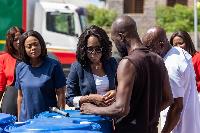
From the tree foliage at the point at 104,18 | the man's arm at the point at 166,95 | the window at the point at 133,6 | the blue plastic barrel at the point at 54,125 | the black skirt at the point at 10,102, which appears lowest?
the black skirt at the point at 10,102

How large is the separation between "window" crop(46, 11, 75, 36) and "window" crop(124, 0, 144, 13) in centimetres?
1326

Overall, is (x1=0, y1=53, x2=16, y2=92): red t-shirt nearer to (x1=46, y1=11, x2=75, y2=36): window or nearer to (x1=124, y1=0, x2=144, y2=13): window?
(x1=46, y1=11, x2=75, y2=36): window

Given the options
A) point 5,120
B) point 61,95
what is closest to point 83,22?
point 61,95

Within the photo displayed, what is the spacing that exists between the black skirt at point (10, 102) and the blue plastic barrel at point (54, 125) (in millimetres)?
1712

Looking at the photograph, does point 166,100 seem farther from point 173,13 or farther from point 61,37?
point 173,13

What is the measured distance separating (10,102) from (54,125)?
6.54 feet

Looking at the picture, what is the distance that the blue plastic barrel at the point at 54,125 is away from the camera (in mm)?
2535

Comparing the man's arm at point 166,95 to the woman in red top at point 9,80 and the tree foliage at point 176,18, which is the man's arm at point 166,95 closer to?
the woman in red top at point 9,80

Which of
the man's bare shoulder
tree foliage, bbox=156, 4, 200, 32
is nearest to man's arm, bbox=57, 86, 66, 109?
the man's bare shoulder

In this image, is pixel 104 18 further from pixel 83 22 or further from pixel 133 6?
pixel 83 22

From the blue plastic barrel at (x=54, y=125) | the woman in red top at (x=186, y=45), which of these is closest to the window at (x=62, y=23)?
the woman in red top at (x=186, y=45)

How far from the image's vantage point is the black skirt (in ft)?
14.6

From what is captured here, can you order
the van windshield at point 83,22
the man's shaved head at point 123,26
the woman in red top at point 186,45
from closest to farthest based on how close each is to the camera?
1. the man's shaved head at point 123,26
2. the woman in red top at point 186,45
3. the van windshield at point 83,22

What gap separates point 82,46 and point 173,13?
19715 mm
